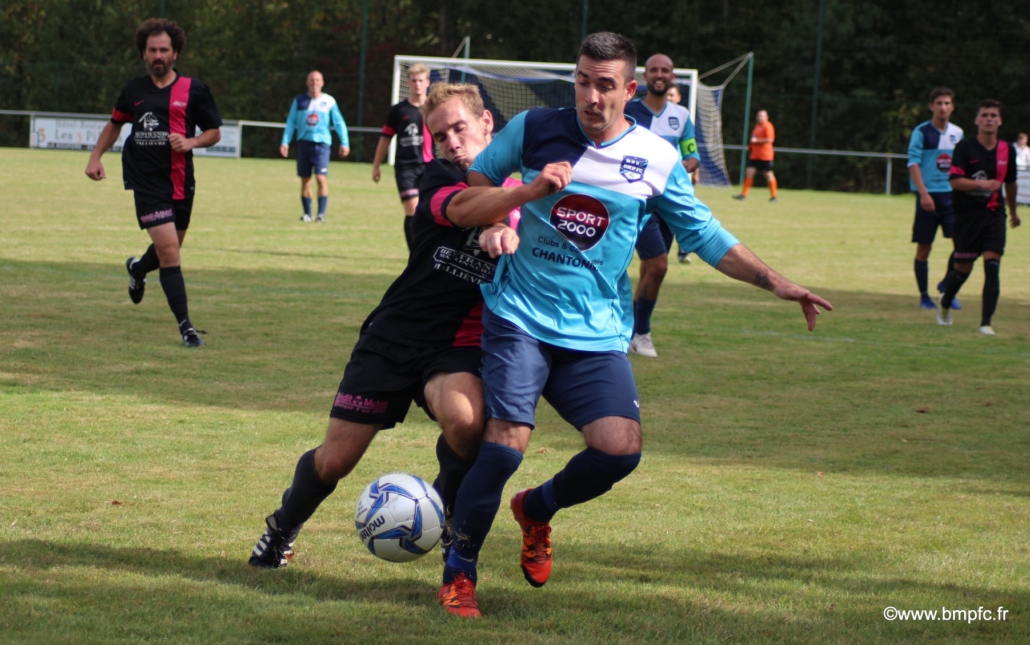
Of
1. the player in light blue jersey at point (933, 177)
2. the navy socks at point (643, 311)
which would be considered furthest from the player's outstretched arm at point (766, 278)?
the player in light blue jersey at point (933, 177)

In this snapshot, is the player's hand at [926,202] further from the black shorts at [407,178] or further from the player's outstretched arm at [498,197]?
the player's outstretched arm at [498,197]

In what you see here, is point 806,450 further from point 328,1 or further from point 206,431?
point 328,1

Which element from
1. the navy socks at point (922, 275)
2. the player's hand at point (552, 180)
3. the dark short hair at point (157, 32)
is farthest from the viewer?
the navy socks at point (922, 275)

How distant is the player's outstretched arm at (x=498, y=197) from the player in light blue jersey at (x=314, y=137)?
A: 571 inches

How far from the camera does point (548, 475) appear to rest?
18.6 feet

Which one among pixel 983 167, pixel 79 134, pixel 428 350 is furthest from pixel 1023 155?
pixel 428 350

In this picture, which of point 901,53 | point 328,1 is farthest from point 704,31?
point 328,1

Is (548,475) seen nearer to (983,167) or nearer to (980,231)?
(980,231)

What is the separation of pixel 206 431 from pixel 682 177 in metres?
3.00

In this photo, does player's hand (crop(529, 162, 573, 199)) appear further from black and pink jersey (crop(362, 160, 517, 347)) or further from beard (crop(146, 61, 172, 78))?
beard (crop(146, 61, 172, 78))

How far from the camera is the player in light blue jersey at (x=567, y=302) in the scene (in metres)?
3.88

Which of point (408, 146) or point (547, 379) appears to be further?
point (408, 146)

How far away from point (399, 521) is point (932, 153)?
9.97 metres

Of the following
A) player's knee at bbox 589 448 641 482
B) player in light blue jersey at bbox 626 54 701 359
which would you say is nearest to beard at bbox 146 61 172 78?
player in light blue jersey at bbox 626 54 701 359
